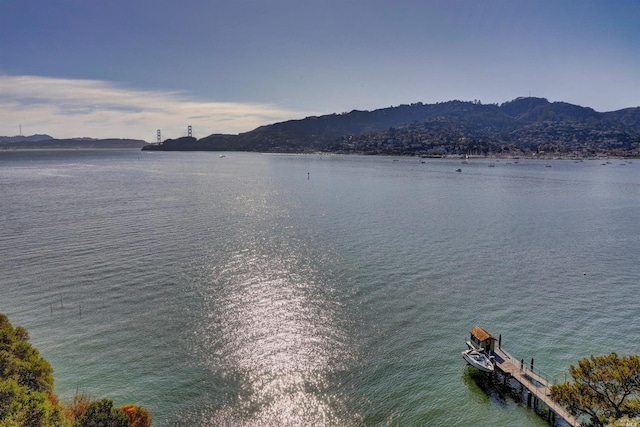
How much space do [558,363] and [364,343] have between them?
1383 cm

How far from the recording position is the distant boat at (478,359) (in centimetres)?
2638

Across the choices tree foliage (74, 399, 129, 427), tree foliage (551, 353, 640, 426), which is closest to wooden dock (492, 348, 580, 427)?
tree foliage (551, 353, 640, 426)

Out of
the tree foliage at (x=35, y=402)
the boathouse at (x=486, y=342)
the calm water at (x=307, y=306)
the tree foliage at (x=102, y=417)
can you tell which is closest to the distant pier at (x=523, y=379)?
the boathouse at (x=486, y=342)

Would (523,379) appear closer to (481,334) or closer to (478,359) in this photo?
(478,359)

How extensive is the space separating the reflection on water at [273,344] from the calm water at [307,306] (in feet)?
0.44

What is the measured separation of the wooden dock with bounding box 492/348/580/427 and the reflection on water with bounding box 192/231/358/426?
11.0 m

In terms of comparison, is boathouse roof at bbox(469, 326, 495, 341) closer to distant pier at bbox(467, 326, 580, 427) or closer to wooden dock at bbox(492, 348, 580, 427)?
distant pier at bbox(467, 326, 580, 427)

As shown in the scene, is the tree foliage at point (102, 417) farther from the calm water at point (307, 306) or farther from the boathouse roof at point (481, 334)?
the boathouse roof at point (481, 334)

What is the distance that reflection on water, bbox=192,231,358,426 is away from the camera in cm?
2283

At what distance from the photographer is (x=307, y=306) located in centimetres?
3528

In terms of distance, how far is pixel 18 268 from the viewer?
4397 cm

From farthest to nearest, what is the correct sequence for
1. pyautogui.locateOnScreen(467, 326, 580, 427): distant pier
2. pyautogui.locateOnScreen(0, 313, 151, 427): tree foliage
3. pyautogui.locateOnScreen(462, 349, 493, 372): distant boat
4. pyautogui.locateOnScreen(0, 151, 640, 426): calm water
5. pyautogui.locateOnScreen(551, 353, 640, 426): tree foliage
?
1. pyautogui.locateOnScreen(462, 349, 493, 372): distant boat
2. pyautogui.locateOnScreen(0, 151, 640, 426): calm water
3. pyautogui.locateOnScreen(467, 326, 580, 427): distant pier
4. pyautogui.locateOnScreen(551, 353, 640, 426): tree foliage
5. pyautogui.locateOnScreen(0, 313, 151, 427): tree foliage

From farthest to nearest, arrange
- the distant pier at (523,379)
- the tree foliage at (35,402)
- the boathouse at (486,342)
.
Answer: the boathouse at (486,342)
the distant pier at (523,379)
the tree foliage at (35,402)

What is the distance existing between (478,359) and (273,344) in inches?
570
